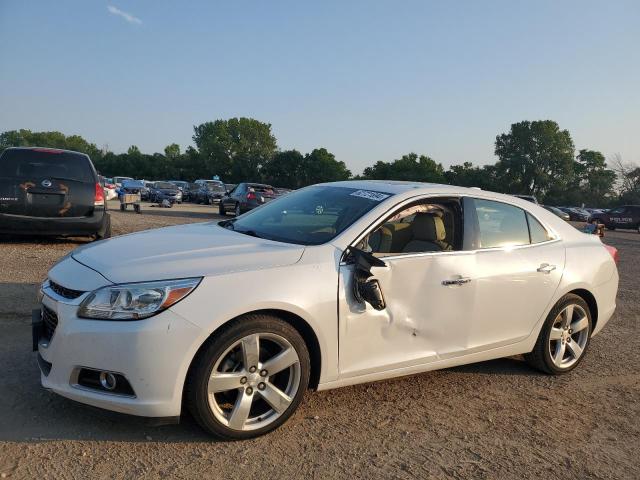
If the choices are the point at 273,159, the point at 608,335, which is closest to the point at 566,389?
the point at 608,335

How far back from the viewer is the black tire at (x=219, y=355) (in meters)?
2.88

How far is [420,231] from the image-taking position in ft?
13.1

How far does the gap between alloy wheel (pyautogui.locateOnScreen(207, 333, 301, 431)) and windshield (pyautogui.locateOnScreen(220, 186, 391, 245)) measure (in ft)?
2.52

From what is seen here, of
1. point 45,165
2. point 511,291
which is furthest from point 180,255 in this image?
point 45,165

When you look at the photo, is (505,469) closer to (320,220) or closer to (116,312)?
(320,220)

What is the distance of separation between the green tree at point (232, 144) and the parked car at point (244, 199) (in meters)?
61.1

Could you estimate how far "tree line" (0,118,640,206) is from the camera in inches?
2761

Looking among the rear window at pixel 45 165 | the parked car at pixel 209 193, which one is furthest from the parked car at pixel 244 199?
the parked car at pixel 209 193

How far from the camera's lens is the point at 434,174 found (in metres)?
68.2

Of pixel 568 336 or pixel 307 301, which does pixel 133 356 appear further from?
pixel 568 336

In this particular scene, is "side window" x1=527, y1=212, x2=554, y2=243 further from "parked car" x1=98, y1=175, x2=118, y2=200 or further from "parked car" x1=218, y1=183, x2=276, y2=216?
"parked car" x1=218, y1=183, x2=276, y2=216

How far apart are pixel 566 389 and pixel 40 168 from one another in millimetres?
7827

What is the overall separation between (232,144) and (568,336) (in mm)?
99483

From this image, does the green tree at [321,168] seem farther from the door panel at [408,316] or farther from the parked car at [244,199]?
the door panel at [408,316]
